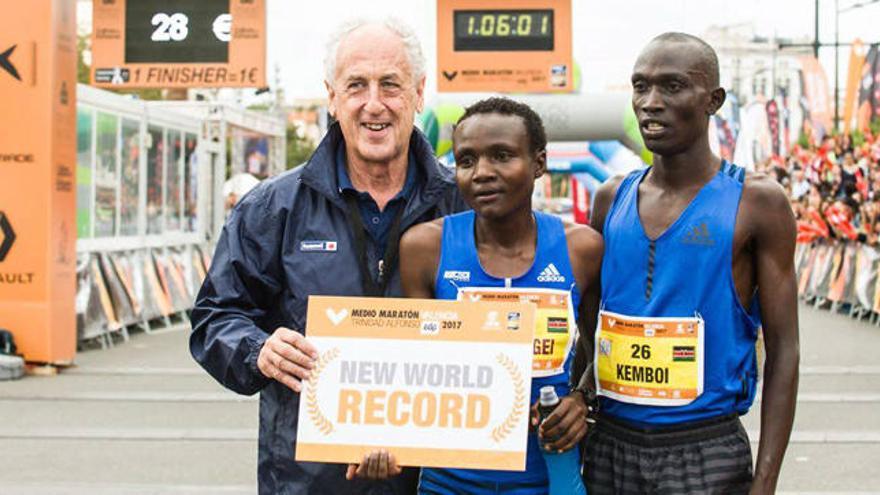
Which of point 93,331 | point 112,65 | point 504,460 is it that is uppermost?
point 112,65

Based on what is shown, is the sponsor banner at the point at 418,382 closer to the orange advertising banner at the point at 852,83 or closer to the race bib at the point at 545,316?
the race bib at the point at 545,316

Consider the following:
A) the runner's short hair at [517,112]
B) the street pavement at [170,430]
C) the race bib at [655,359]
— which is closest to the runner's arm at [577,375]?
the race bib at [655,359]

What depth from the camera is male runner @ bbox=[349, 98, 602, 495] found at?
10.2ft

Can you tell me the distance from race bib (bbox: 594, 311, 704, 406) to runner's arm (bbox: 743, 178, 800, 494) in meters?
0.17

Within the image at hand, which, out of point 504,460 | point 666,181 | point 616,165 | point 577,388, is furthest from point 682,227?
point 616,165

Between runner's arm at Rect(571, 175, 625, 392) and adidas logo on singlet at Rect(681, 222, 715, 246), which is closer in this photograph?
adidas logo on singlet at Rect(681, 222, 715, 246)

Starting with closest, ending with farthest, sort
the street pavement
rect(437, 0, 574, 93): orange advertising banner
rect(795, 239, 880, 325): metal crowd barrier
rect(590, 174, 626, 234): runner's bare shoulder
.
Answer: rect(590, 174, 626, 234): runner's bare shoulder
the street pavement
rect(437, 0, 574, 93): orange advertising banner
rect(795, 239, 880, 325): metal crowd barrier

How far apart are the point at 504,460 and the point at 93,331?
39.4 ft

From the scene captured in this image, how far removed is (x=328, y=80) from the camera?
3434 mm

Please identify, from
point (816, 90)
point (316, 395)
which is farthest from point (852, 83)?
point (316, 395)

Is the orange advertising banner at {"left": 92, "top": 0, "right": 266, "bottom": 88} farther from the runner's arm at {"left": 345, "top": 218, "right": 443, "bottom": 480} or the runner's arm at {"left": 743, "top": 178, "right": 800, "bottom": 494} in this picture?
the runner's arm at {"left": 743, "top": 178, "right": 800, "bottom": 494}

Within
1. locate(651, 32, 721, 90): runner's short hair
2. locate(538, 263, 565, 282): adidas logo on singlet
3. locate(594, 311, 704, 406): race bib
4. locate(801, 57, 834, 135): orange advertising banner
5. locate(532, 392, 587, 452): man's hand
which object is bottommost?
locate(532, 392, 587, 452): man's hand

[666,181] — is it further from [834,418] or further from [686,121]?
[834,418]

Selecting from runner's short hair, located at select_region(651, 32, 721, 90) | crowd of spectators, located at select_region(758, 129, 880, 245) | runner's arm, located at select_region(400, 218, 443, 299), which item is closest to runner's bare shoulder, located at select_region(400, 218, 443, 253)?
runner's arm, located at select_region(400, 218, 443, 299)
